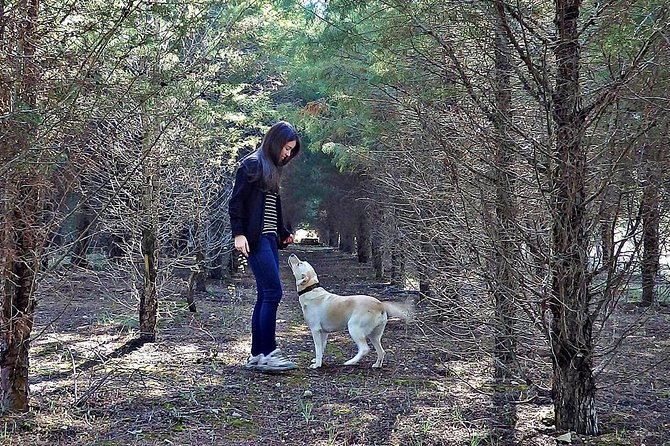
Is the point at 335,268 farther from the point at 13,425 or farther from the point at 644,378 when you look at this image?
the point at 13,425

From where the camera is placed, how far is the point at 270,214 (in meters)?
5.66

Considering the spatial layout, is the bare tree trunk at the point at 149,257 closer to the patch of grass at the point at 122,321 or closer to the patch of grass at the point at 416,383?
the patch of grass at the point at 122,321

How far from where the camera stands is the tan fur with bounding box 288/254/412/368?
595 cm

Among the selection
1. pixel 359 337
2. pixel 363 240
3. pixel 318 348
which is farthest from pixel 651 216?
pixel 363 240

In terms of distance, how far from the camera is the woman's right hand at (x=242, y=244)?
17.5 ft

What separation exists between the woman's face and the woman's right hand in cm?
83

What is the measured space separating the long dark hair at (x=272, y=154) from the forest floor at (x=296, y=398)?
5.34 feet

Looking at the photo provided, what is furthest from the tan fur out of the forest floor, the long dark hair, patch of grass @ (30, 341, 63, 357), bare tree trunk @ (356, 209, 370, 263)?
bare tree trunk @ (356, 209, 370, 263)

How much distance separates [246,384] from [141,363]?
1232 millimetres

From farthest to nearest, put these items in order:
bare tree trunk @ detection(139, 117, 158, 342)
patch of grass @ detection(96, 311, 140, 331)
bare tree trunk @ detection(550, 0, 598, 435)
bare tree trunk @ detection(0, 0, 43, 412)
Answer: patch of grass @ detection(96, 311, 140, 331)
bare tree trunk @ detection(139, 117, 158, 342)
bare tree trunk @ detection(550, 0, 598, 435)
bare tree trunk @ detection(0, 0, 43, 412)

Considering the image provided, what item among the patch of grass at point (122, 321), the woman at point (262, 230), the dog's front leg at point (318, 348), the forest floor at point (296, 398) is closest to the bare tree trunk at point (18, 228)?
the forest floor at point (296, 398)

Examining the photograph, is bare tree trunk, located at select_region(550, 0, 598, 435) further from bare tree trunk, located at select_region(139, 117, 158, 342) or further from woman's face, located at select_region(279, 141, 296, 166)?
bare tree trunk, located at select_region(139, 117, 158, 342)

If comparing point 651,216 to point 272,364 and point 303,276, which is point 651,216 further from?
point 303,276

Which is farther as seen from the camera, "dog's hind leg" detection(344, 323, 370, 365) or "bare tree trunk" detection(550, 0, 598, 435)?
"dog's hind leg" detection(344, 323, 370, 365)
